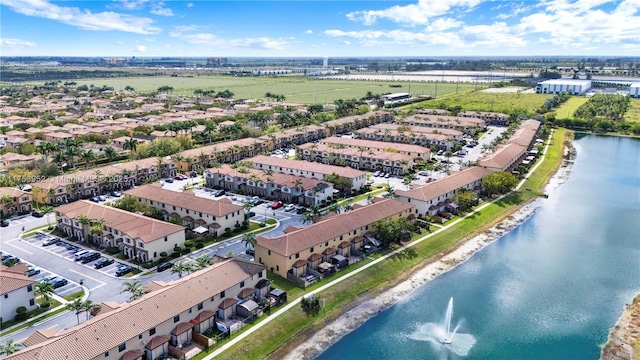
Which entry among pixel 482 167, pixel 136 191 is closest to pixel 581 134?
pixel 482 167

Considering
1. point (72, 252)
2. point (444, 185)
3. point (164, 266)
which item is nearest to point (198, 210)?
point (164, 266)

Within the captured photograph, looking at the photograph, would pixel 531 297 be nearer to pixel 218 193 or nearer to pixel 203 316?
pixel 203 316

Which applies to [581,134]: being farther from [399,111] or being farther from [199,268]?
[199,268]

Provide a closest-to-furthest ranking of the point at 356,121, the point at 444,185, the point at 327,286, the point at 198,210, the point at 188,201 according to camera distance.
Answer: the point at 327,286 < the point at 198,210 < the point at 188,201 < the point at 444,185 < the point at 356,121

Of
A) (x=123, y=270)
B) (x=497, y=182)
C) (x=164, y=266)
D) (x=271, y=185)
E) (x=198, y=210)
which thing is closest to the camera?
(x=123, y=270)

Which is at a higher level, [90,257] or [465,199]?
[465,199]

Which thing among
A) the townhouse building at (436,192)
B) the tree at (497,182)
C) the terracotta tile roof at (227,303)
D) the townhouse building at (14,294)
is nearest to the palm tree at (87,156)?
the townhouse building at (14,294)
